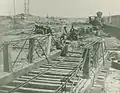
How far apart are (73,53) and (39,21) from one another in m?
1.32

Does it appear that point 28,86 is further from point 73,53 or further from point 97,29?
point 73,53

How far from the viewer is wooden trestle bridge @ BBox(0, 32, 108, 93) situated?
4.20 m

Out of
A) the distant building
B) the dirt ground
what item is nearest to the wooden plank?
the dirt ground

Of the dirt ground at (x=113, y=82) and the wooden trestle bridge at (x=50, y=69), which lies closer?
the wooden trestle bridge at (x=50, y=69)

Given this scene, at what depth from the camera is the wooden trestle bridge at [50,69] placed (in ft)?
13.8

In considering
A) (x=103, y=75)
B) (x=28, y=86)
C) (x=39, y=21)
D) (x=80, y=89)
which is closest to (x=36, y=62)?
(x=28, y=86)

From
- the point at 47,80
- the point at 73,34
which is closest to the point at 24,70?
the point at 47,80

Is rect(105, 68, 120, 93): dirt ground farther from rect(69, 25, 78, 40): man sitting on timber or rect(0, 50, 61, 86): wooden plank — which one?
rect(0, 50, 61, 86): wooden plank

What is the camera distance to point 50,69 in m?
5.68

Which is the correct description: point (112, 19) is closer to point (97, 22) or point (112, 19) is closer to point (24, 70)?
point (97, 22)

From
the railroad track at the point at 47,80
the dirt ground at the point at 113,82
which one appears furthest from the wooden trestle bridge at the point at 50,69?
the dirt ground at the point at 113,82

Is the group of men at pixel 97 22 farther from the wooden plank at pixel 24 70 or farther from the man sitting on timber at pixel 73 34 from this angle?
the wooden plank at pixel 24 70

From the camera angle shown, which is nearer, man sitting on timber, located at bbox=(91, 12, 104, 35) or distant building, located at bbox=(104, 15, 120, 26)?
man sitting on timber, located at bbox=(91, 12, 104, 35)

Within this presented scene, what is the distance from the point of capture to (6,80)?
386 centimetres
